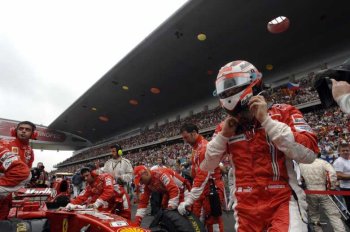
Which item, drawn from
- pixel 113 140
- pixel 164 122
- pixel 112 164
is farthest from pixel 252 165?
pixel 113 140

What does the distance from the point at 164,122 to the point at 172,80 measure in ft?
33.8

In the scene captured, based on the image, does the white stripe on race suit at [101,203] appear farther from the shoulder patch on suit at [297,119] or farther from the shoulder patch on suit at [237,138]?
the shoulder patch on suit at [297,119]

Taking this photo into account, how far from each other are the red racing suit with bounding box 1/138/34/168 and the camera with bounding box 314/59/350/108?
317cm

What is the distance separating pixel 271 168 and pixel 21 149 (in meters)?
2.95

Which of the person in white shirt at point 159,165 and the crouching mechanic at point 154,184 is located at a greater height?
the person in white shirt at point 159,165

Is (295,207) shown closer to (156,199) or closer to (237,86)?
(237,86)

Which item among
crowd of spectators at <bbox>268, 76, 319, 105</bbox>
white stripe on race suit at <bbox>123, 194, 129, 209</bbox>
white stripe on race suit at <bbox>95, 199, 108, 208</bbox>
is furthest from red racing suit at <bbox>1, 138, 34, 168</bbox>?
crowd of spectators at <bbox>268, 76, 319, 105</bbox>

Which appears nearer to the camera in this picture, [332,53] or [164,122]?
[332,53]

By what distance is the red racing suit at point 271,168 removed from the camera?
5.63 feet

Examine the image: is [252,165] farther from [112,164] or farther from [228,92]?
[112,164]

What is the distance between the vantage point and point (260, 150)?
6.24 ft

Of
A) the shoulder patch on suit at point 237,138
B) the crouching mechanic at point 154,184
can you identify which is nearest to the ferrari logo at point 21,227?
the crouching mechanic at point 154,184

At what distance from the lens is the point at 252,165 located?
1.92 m

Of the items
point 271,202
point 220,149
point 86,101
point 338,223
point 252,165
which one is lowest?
point 338,223
